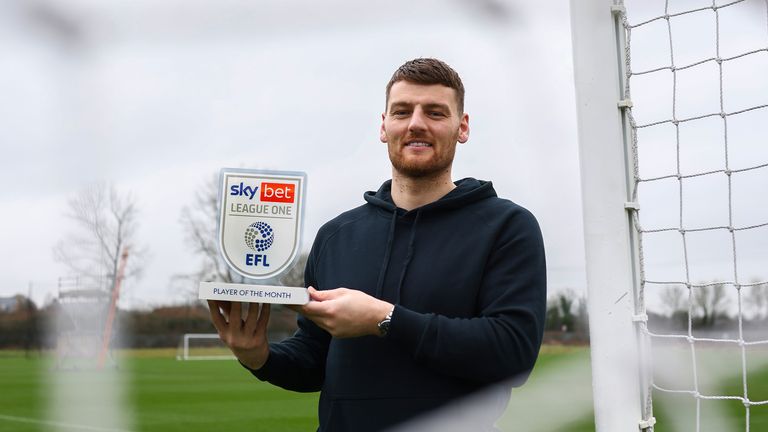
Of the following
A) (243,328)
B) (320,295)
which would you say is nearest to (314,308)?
(320,295)

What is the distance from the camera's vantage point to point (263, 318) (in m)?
0.82

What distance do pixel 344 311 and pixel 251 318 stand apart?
0.11m

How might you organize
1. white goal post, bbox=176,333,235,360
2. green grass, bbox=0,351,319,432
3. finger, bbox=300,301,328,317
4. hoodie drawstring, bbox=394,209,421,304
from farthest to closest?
1. white goal post, bbox=176,333,235,360
2. green grass, bbox=0,351,319,432
3. hoodie drawstring, bbox=394,209,421,304
4. finger, bbox=300,301,328,317

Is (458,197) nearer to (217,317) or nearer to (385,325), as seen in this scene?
(385,325)

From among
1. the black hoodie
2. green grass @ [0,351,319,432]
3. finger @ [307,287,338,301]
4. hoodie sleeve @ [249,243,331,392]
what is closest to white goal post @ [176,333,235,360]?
green grass @ [0,351,319,432]

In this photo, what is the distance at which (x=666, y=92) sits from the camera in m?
1.26

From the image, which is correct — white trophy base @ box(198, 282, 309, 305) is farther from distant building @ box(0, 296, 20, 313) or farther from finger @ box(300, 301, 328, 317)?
distant building @ box(0, 296, 20, 313)

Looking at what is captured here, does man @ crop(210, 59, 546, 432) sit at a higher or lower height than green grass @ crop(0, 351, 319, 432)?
higher

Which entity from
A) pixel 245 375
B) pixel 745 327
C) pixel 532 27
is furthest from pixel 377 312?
pixel 245 375

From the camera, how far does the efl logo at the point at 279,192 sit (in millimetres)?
677

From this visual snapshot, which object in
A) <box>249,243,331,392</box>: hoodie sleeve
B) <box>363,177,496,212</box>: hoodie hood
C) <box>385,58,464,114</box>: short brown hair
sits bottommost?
<box>249,243,331,392</box>: hoodie sleeve

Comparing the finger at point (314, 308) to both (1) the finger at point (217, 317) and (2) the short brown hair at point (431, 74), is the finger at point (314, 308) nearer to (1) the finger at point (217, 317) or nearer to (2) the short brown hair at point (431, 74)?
(1) the finger at point (217, 317)

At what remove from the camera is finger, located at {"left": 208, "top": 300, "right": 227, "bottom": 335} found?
0.74 m

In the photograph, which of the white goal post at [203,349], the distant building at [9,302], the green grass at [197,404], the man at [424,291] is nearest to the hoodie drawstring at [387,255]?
the man at [424,291]
